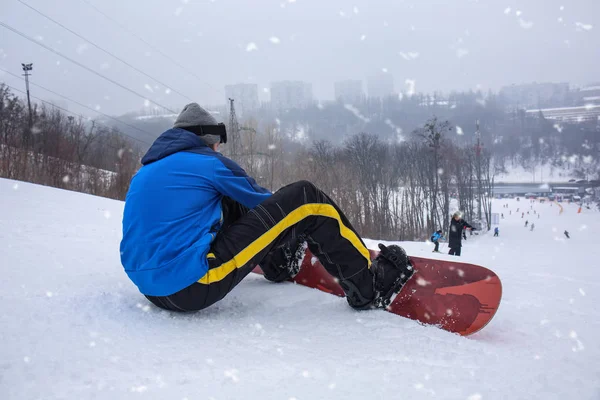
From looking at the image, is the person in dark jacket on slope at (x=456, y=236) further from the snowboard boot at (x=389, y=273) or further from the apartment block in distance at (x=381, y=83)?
the apartment block in distance at (x=381, y=83)

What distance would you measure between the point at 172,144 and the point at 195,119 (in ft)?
0.79

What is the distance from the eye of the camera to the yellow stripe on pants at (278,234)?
1.96 m

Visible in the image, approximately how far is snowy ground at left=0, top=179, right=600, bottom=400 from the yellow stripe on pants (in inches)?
9.5

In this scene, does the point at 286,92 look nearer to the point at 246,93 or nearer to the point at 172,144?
the point at 246,93

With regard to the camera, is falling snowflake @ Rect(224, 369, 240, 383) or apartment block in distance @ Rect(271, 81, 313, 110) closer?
falling snowflake @ Rect(224, 369, 240, 383)

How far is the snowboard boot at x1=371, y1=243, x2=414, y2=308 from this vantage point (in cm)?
225

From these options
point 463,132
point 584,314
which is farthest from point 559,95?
point 584,314

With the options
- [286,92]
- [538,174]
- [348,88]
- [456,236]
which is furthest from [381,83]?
→ [456,236]

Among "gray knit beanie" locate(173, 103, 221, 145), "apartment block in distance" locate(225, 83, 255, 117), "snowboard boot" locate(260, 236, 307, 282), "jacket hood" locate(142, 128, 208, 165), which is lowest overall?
"snowboard boot" locate(260, 236, 307, 282)

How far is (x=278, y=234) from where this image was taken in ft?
6.77

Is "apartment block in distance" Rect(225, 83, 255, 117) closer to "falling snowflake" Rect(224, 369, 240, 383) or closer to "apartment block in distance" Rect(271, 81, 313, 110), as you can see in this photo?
"apartment block in distance" Rect(271, 81, 313, 110)

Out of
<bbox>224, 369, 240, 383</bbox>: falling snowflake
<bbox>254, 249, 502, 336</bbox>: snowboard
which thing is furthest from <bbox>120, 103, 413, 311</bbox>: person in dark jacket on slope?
<bbox>224, 369, 240, 383</bbox>: falling snowflake

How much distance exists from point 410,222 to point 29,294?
133 ft

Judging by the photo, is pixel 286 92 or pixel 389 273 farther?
pixel 286 92
